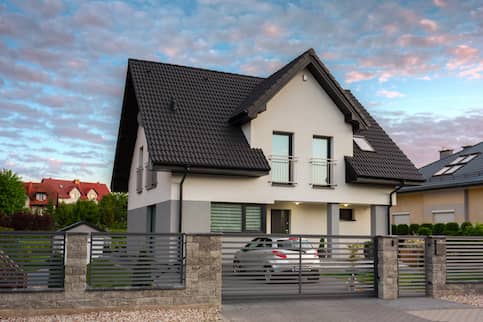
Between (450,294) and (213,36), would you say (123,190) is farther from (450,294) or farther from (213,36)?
(450,294)

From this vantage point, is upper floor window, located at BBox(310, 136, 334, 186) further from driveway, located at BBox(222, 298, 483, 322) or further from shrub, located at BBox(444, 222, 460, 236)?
driveway, located at BBox(222, 298, 483, 322)

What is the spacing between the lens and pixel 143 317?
10688mm

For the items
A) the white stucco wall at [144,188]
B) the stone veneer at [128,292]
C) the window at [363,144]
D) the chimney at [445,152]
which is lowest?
the stone veneer at [128,292]

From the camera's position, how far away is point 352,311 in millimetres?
11891

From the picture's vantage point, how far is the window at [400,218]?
31.9 meters

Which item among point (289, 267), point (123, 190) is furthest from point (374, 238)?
point (123, 190)

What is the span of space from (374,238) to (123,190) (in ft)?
51.0

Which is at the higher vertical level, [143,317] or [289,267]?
[289,267]

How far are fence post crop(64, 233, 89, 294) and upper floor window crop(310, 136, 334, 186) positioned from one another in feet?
36.9

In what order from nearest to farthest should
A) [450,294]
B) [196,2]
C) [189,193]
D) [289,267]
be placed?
[289,267] < [450,294] < [196,2] < [189,193]

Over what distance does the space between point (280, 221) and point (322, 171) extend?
2.48 m

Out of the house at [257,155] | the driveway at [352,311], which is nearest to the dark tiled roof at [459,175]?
the house at [257,155]

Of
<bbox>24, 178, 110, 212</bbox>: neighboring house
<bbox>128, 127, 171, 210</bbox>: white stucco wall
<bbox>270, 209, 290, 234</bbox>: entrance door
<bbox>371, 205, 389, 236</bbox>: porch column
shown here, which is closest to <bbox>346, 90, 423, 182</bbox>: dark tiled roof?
<bbox>371, 205, 389, 236</bbox>: porch column

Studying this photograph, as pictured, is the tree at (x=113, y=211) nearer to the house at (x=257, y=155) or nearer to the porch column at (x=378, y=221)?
the house at (x=257, y=155)
